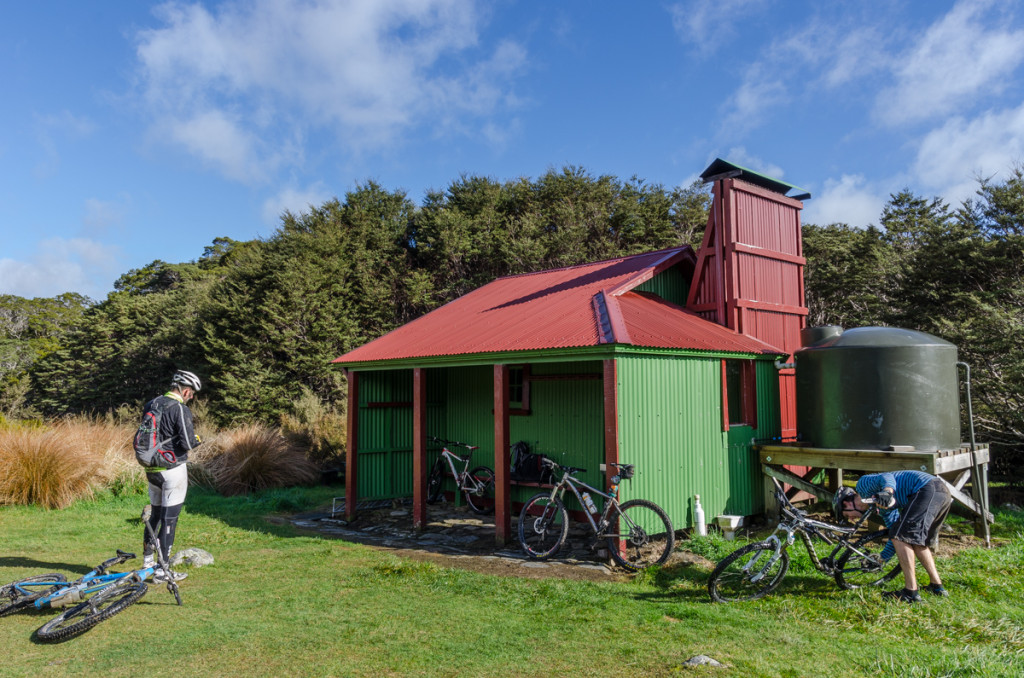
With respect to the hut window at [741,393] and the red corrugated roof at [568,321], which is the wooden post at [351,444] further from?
the hut window at [741,393]

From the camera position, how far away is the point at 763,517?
31.2ft

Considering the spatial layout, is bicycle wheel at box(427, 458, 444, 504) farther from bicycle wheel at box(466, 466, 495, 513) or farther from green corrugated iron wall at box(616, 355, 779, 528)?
green corrugated iron wall at box(616, 355, 779, 528)

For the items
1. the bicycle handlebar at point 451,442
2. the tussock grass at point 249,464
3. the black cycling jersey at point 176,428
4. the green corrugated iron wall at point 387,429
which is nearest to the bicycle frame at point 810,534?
the black cycling jersey at point 176,428

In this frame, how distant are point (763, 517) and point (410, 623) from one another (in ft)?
20.0

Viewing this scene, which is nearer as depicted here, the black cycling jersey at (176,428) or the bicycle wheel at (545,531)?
the black cycling jersey at (176,428)

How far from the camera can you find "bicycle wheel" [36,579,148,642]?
497 centimetres

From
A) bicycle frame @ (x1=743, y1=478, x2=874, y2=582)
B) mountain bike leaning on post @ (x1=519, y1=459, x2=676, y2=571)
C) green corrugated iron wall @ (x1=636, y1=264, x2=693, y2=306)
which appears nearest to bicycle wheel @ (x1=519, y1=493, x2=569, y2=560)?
mountain bike leaning on post @ (x1=519, y1=459, x2=676, y2=571)

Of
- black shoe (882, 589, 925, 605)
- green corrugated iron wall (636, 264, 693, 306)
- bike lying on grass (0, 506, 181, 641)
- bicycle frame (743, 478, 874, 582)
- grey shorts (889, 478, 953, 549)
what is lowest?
black shoe (882, 589, 925, 605)

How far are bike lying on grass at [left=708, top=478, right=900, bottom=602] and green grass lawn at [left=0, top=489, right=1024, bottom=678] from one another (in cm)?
17

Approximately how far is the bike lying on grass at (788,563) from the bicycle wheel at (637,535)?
102 centimetres

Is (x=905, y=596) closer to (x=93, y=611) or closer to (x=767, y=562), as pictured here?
(x=767, y=562)

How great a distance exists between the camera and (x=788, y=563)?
20.1 ft

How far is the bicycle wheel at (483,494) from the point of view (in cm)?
1105

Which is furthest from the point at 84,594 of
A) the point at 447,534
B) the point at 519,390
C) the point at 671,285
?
the point at 671,285
